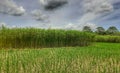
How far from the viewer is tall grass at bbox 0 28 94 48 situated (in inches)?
786

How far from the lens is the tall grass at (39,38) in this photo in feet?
65.5

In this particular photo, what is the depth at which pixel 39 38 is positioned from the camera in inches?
844

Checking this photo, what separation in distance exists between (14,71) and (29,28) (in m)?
14.7

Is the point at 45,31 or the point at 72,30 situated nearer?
the point at 45,31

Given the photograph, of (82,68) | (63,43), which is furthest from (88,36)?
(82,68)

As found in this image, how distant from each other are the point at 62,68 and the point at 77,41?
16.7 metres

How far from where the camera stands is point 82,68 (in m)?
7.78

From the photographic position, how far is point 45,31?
883 inches

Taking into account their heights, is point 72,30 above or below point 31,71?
above

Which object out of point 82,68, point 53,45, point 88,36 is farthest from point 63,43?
point 82,68

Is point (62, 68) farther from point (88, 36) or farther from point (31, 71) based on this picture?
point (88, 36)

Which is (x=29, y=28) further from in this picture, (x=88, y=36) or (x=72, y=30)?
(x=88, y=36)

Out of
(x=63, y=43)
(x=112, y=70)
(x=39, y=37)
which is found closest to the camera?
(x=112, y=70)

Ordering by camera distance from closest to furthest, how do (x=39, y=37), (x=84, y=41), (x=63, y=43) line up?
(x=39, y=37)
(x=63, y=43)
(x=84, y=41)
